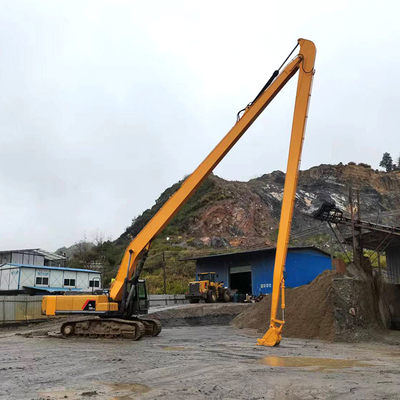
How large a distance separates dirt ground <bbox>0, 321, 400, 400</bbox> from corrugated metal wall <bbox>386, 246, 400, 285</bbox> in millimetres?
13141

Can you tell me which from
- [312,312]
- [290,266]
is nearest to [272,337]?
[312,312]

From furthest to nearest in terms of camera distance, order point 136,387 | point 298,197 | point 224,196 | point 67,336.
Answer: point 298,197
point 224,196
point 67,336
point 136,387

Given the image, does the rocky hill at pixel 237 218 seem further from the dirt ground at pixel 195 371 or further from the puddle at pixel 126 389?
the puddle at pixel 126 389

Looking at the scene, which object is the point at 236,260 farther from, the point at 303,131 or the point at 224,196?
the point at 224,196

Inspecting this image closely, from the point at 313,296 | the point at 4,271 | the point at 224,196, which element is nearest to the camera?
the point at 313,296

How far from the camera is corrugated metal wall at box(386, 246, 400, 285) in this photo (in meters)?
25.3

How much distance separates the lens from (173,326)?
79.7 ft

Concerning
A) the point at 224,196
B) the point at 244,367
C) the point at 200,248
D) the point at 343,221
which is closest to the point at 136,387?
the point at 244,367

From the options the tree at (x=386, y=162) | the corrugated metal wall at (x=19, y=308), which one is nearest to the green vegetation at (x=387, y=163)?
the tree at (x=386, y=162)

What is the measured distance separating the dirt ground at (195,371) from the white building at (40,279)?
23809mm

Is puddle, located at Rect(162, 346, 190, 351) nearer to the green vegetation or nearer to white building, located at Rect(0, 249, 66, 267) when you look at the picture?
white building, located at Rect(0, 249, 66, 267)

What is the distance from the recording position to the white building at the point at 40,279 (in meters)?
35.7

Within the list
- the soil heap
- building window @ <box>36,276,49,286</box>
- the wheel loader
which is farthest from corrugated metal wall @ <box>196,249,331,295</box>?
the soil heap

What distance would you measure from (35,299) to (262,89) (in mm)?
19201
